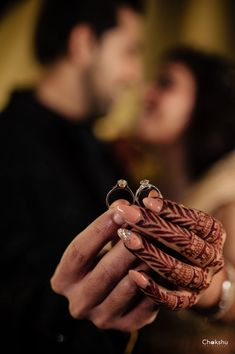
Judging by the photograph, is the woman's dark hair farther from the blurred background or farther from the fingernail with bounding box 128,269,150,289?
the fingernail with bounding box 128,269,150,289

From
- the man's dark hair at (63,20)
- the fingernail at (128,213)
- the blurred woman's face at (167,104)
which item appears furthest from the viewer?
the blurred woman's face at (167,104)

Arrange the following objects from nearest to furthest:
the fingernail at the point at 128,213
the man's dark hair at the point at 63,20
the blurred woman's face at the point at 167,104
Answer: the fingernail at the point at 128,213 < the man's dark hair at the point at 63,20 < the blurred woman's face at the point at 167,104

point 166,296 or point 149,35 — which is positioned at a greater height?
point 149,35

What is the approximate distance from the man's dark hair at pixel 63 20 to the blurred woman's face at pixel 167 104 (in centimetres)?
23

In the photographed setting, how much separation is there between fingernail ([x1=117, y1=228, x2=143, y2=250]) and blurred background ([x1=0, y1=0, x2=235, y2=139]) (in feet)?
1.89

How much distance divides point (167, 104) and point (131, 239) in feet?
2.34

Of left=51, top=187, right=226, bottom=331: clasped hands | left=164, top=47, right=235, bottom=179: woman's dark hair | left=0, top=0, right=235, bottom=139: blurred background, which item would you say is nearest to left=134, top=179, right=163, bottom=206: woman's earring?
left=51, top=187, right=226, bottom=331: clasped hands

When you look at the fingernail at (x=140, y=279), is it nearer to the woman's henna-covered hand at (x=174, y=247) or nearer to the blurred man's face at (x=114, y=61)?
the woman's henna-covered hand at (x=174, y=247)

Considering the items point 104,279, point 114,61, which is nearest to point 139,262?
point 104,279

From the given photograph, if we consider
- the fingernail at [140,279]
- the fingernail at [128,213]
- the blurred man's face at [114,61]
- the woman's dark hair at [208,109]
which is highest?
the blurred man's face at [114,61]

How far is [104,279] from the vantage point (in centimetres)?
58

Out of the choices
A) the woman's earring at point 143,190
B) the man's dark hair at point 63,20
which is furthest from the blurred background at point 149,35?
the woman's earring at point 143,190

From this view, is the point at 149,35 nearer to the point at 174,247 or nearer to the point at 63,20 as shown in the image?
the point at 63,20

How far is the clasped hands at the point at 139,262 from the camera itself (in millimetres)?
492
